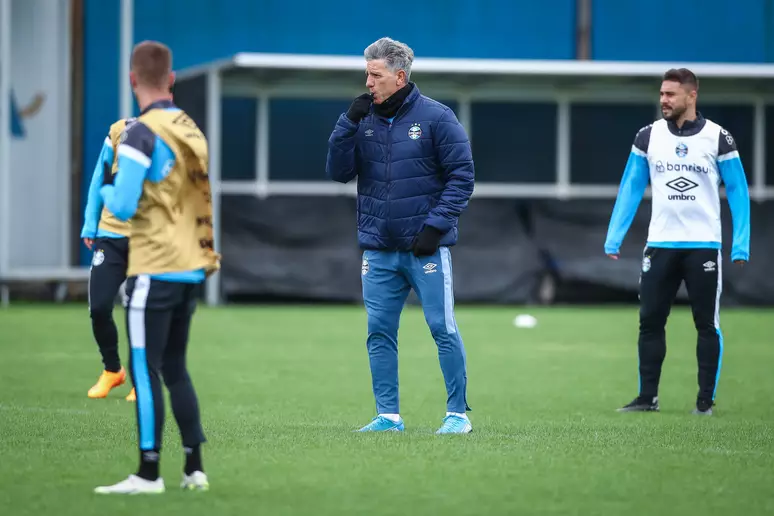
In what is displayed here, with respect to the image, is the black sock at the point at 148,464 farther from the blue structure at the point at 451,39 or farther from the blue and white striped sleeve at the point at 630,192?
the blue structure at the point at 451,39

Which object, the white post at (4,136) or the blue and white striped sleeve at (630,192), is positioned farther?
the white post at (4,136)

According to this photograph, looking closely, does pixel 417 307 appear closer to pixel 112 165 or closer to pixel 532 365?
pixel 532 365

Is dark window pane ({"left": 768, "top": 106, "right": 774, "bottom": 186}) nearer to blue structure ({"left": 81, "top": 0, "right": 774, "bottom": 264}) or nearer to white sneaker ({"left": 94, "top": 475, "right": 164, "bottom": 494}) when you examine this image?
blue structure ({"left": 81, "top": 0, "right": 774, "bottom": 264})

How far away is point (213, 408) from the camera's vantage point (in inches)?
364

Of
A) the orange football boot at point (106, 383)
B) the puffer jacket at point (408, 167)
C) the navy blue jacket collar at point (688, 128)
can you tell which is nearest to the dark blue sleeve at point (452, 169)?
the puffer jacket at point (408, 167)

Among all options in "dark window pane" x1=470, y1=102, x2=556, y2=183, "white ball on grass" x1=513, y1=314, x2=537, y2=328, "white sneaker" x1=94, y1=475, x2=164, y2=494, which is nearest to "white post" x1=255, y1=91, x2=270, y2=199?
"dark window pane" x1=470, y1=102, x2=556, y2=183

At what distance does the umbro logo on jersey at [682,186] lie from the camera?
30.3 ft

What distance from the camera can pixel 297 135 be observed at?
73.2ft

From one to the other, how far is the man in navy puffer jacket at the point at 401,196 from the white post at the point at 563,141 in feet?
49.0

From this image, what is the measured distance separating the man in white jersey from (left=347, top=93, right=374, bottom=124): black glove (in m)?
2.42

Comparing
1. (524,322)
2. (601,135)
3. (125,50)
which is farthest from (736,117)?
(125,50)

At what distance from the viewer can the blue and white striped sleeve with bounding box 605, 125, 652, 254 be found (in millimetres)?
9438

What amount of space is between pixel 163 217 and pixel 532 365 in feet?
23.9

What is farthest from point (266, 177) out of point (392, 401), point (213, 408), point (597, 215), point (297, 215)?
point (392, 401)
